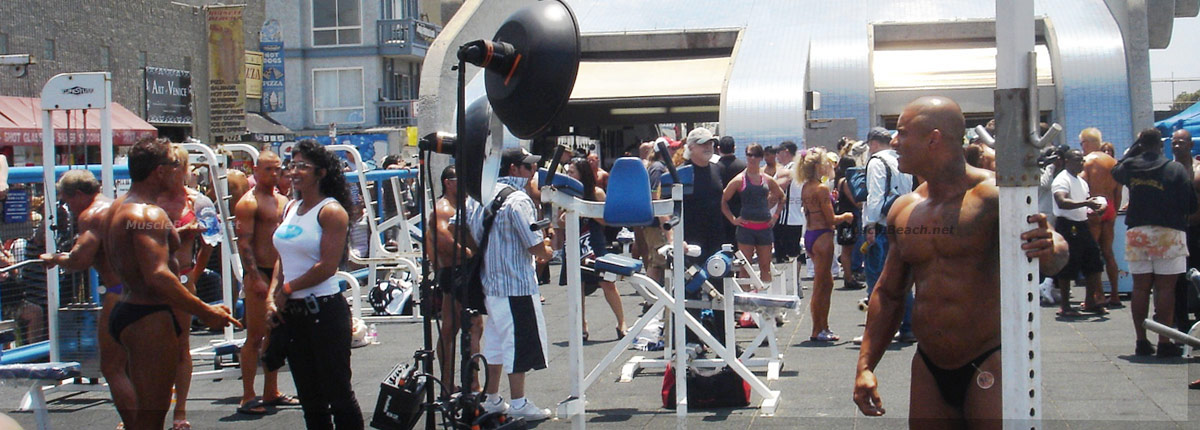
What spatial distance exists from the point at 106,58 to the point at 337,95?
39.7 ft

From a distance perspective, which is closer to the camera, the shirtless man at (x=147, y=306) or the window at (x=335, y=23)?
the shirtless man at (x=147, y=306)

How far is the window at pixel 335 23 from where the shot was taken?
41.9 meters

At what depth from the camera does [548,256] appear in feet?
22.7

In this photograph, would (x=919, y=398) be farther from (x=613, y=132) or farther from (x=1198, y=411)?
(x=613, y=132)

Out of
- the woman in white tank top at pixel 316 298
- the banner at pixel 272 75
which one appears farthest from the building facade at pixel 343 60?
the woman in white tank top at pixel 316 298

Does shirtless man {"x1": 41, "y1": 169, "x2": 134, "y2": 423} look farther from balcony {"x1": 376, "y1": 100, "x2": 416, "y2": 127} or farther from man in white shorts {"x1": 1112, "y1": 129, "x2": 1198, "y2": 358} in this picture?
balcony {"x1": 376, "y1": 100, "x2": 416, "y2": 127}

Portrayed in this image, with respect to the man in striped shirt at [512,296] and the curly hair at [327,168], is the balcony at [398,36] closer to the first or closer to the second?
the man in striped shirt at [512,296]

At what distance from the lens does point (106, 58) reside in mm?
30500

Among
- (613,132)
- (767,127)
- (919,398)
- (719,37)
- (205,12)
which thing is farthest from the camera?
(205,12)

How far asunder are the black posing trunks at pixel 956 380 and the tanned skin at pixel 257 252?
459cm

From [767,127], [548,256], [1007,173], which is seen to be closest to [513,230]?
[548,256]

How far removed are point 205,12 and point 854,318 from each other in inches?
1143

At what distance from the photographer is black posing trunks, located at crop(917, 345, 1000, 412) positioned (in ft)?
13.5

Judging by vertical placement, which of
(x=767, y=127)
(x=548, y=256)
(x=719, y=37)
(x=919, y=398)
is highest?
(x=719, y=37)
